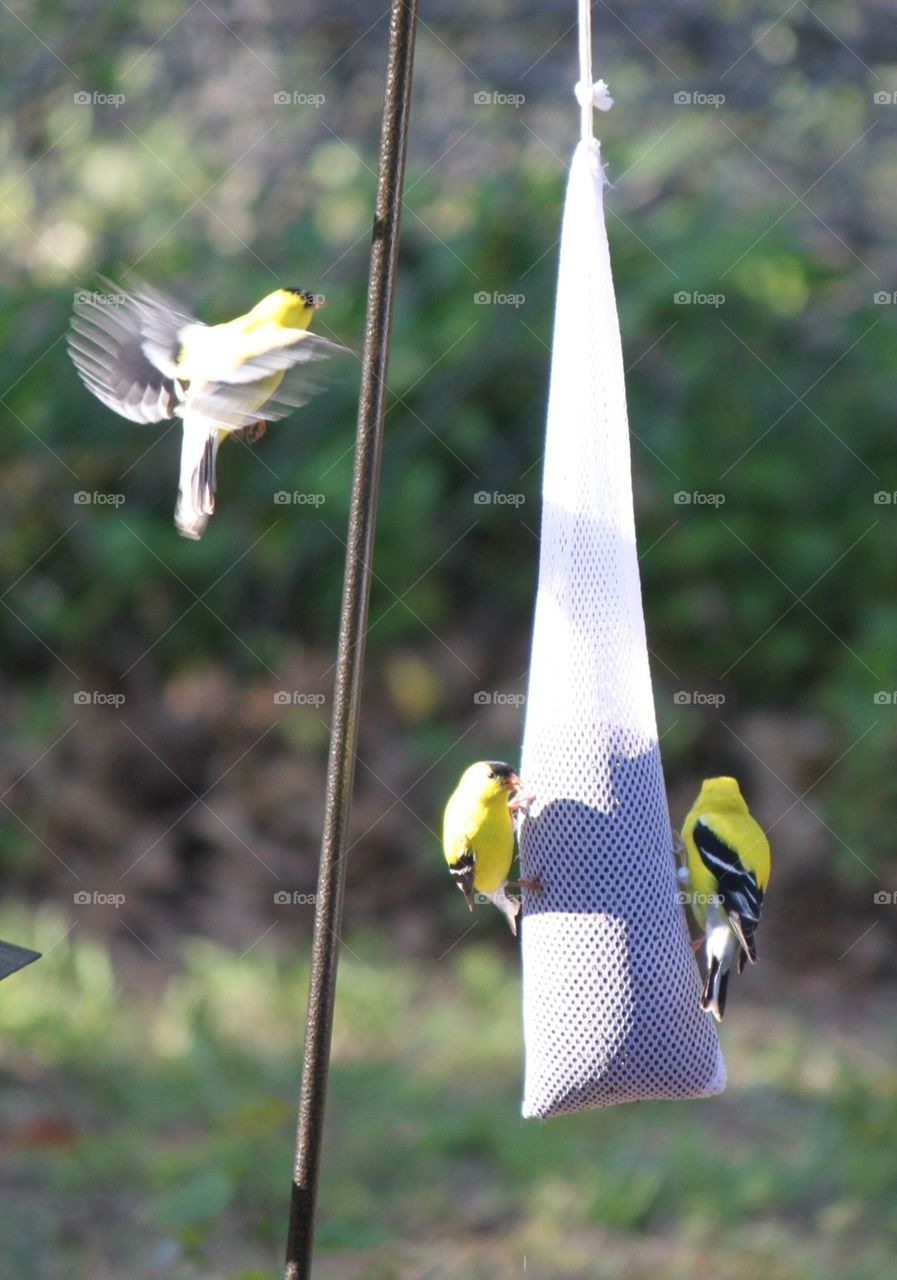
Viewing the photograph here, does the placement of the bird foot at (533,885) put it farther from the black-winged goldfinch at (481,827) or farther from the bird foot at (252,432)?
the bird foot at (252,432)

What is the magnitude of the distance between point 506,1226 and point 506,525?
2.83m

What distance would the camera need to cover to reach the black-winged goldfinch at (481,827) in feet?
6.01

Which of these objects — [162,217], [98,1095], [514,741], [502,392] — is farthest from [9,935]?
[162,217]

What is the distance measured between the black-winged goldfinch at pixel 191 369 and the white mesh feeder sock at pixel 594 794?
367mm

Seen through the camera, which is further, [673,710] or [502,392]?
[502,392]

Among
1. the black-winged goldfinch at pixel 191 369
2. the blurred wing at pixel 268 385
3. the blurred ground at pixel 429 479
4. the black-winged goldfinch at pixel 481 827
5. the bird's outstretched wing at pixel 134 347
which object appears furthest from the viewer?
the blurred ground at pixel 429 479

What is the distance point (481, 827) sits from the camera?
1839 millimetres

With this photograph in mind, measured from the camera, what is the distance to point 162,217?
6.01 metres

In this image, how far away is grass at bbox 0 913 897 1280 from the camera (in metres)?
3.03

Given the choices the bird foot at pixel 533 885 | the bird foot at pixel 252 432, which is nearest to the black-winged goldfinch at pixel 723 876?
the bird foot at pixel 533 885

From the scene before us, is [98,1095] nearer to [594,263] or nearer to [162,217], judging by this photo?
[594,263]

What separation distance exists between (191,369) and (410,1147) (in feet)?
7.14

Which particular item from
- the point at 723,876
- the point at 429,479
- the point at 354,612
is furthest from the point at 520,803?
the point at 429,479

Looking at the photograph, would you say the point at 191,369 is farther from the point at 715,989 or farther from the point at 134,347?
the point at 715,989
